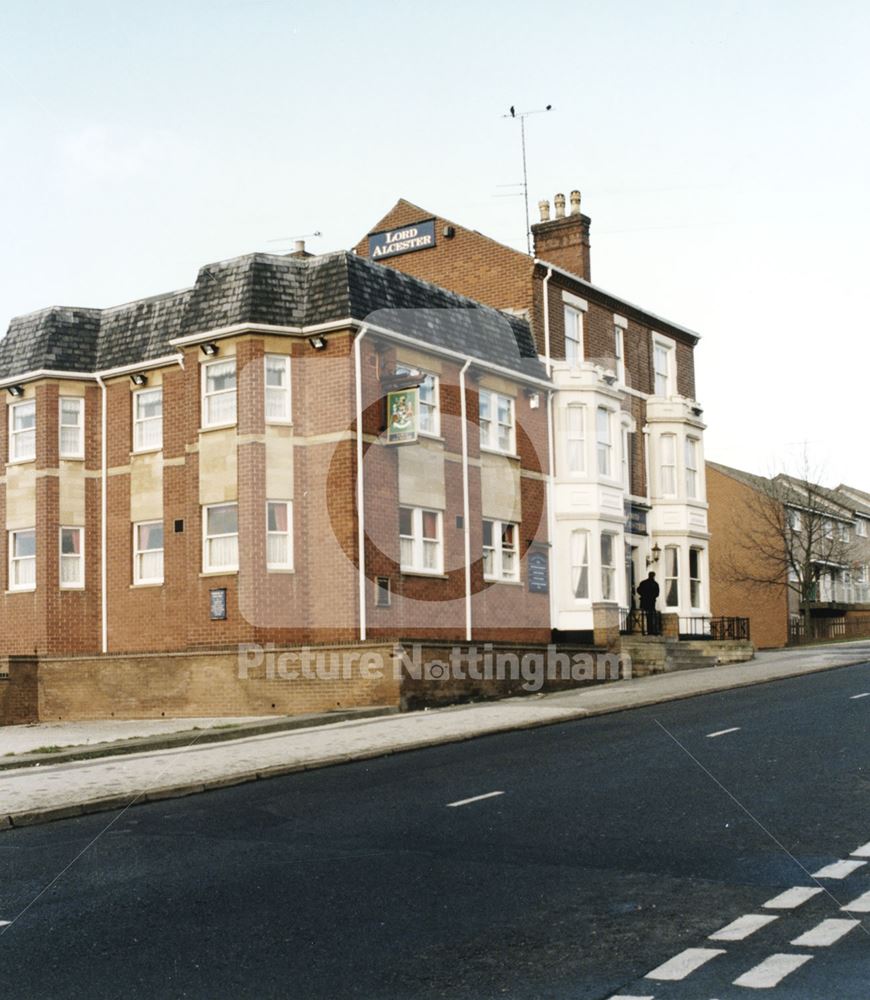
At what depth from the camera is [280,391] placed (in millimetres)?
29078

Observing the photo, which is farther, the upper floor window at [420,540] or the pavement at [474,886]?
the upper floor window at [420,540]

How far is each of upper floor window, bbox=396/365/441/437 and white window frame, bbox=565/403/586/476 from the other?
19.1 ft

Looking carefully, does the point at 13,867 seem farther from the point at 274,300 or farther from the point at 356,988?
the point at 274,300

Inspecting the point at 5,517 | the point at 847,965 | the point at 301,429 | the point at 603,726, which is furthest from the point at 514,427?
the point at 847,965

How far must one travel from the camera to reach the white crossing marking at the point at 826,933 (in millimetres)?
7094

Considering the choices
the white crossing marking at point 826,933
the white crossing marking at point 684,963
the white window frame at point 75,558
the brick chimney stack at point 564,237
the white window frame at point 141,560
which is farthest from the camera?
the brick chimney stack at point 564,237

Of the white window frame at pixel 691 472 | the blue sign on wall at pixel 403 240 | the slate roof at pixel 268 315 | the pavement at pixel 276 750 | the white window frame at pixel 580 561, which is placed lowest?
the pavement at pixel 276 750

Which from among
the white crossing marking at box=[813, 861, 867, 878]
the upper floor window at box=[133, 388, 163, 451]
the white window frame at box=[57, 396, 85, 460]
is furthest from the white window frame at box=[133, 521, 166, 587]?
the white crossing marking at box=[813, 861, 867, 878]

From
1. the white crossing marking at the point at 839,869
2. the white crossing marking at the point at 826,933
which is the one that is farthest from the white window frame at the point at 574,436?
the white crossing marking at the point at 826,933

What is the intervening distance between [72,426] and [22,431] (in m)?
1.41

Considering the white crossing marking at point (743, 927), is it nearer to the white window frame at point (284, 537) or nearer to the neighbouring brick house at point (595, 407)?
the white window frame at point (284, 537)

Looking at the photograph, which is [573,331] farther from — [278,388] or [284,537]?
[284,537]

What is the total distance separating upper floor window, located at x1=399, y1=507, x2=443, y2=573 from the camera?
29750mm

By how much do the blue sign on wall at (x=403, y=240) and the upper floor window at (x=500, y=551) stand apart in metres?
9.81
